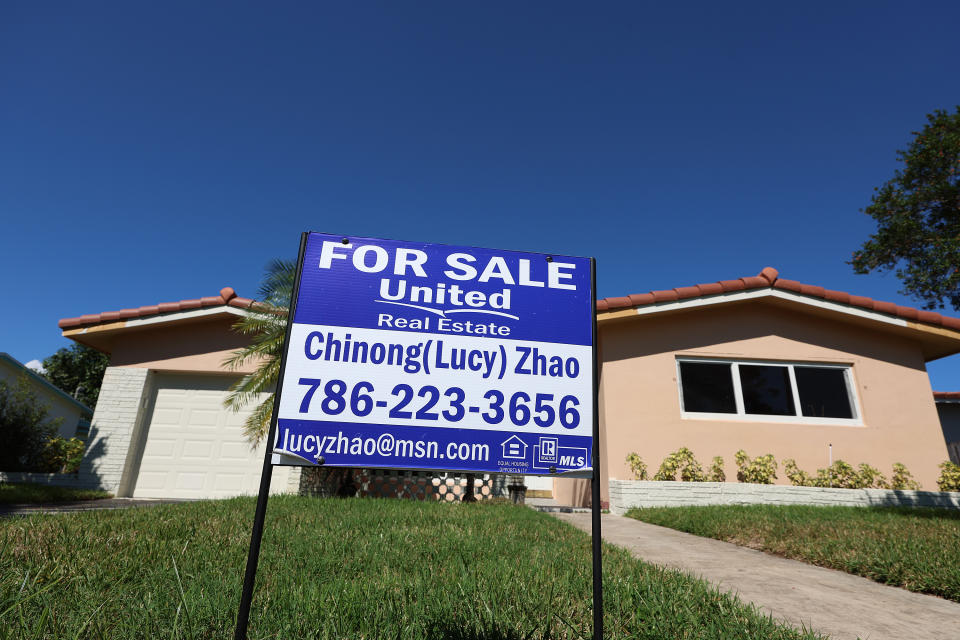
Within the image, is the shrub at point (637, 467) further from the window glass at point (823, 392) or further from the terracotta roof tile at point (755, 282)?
the terracotta roof tile at point (755, 282)

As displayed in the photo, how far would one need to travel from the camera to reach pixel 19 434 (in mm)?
10898

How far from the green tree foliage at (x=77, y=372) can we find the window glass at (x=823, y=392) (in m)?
40.3

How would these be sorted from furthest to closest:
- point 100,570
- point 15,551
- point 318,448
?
point 15,551 < point 100,570 < point 318,448

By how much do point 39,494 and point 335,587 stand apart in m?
9.31

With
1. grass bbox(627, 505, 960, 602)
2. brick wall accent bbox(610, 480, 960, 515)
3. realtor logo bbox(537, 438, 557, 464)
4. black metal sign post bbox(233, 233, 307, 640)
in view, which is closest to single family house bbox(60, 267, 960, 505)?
brick wall accent bbox(610, 480, 960, 515)

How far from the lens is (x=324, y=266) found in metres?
2.18

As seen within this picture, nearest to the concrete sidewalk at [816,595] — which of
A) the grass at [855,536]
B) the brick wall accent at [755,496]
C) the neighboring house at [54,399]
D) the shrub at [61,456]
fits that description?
the grass at [855,536]

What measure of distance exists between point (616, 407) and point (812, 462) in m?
4.09

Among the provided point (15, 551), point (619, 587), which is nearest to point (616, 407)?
point (619, 587)

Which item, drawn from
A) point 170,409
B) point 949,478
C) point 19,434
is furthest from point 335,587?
point 19,434

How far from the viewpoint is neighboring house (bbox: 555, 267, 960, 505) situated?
9.55m

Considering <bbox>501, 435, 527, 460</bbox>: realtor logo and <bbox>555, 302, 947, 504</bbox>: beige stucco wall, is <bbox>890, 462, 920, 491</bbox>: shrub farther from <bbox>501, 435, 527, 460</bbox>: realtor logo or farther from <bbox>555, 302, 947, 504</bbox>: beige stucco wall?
<bbox>501, 435, 527, 460</bbox>: realtor logo

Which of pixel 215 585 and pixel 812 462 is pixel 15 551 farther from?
pixel 812 462

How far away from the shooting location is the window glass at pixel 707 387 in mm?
9984
